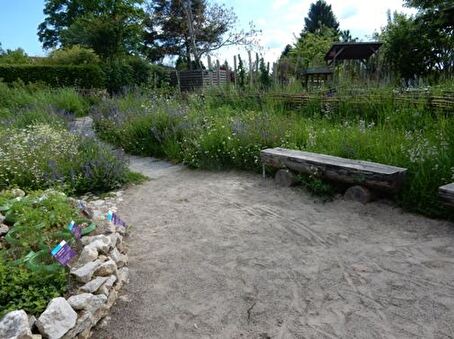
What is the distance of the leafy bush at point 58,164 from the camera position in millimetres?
4656

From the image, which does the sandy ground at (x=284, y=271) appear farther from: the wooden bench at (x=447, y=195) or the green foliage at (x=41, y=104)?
the green foliage at (x=41, y=104)

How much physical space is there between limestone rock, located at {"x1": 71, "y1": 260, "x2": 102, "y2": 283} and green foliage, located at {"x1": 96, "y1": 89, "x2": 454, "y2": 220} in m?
2.66

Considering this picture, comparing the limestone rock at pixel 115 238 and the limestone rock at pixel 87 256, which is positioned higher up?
the limestone rock at pixel 87 256

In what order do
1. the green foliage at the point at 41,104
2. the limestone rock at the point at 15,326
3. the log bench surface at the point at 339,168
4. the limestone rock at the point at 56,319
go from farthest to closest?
the green foliage at the point at 41,104, the log bench surface at the point at 339,168, the limestone rock at the point at 56,319, the limestone rock at the point at 15,326

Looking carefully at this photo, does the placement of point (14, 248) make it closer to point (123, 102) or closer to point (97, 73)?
point (123, 102)

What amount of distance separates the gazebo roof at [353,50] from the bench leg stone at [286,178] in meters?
6.41

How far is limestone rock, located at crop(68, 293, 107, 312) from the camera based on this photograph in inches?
87.4

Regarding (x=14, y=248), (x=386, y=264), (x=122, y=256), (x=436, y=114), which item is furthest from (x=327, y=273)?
(x=436, y=114)

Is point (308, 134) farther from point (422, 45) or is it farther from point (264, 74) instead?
point (422, 45)

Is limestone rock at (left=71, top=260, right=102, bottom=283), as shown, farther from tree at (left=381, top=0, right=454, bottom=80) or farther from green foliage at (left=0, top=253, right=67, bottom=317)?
tree at (left=381, top=0, right=454, bottom=80)

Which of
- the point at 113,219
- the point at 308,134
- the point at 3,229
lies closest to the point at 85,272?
the point at 3,229

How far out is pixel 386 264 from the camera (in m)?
2.84

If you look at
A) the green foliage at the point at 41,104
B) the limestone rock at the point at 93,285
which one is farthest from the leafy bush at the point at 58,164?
the green foliage at the point at 41,104

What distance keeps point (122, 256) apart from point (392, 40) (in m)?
10.6
